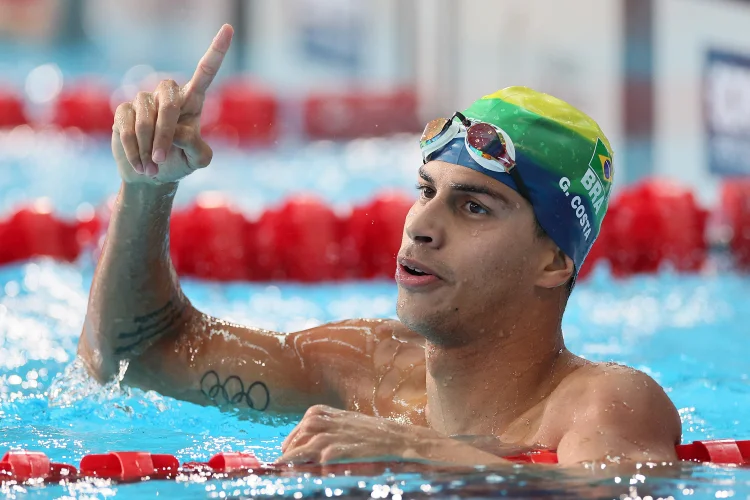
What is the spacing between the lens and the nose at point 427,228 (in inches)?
93.4

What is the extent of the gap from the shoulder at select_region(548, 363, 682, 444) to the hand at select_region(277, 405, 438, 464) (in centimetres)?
30

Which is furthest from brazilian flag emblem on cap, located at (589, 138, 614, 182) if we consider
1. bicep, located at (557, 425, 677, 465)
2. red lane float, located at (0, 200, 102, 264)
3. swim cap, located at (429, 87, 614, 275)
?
red lane float, located at (0, 200, 102, 264)

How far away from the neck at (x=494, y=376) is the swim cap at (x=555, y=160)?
0.20 m

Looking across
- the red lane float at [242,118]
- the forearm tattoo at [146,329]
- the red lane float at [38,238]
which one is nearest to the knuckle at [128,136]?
the forearm tattoo at [146,329]

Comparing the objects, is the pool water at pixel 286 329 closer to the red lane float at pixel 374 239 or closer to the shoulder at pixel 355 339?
the red lane float at pixel 374 239

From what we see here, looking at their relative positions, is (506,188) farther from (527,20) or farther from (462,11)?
(462,11)

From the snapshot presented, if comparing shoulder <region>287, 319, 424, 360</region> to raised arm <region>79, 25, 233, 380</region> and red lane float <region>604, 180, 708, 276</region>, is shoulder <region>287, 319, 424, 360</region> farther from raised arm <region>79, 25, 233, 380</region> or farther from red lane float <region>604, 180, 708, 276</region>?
red lane float <region>604, 180, 708, 276</region>

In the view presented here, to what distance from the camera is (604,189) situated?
2.54m

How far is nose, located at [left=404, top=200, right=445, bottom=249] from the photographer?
237 cm

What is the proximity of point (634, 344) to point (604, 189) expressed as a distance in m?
2.52

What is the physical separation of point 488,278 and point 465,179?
21 cm

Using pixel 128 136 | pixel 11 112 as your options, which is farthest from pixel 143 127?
pixel 11 112

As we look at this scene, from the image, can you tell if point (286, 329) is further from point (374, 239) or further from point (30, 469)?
point (30, 469)

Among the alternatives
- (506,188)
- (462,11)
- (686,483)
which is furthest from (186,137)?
(462,11)
